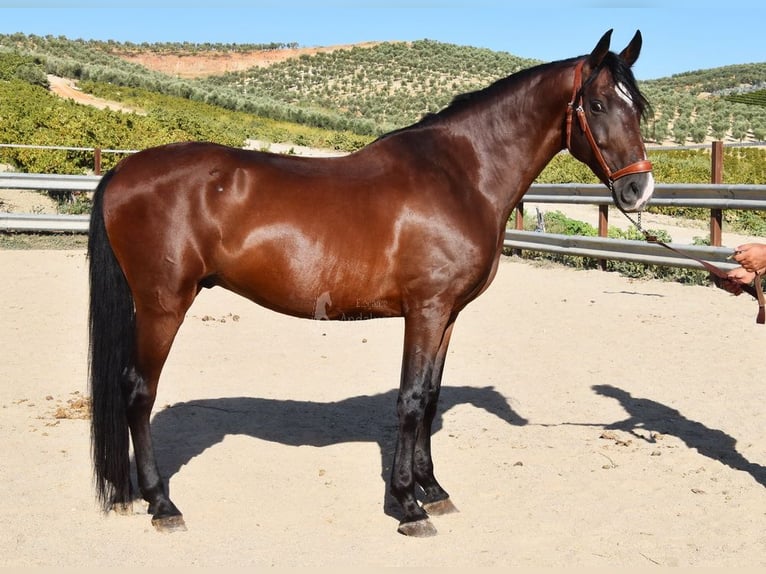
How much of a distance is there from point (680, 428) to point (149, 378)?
344cm

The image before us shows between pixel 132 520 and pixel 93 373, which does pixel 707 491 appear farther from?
pixel 93 373

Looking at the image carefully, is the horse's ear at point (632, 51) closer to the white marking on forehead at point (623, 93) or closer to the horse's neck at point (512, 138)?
the white marking on forehead at point (623, 93)

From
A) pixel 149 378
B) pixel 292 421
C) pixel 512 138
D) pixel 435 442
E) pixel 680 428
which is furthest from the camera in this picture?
pixel 292 421

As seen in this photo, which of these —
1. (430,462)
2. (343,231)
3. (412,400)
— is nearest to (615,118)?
(343,231)

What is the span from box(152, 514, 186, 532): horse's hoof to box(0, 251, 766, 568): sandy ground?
0.04 metres

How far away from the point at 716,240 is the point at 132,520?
8.18 metres

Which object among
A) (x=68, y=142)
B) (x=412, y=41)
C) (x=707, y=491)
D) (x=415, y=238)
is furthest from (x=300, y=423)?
(x=412, y=41)

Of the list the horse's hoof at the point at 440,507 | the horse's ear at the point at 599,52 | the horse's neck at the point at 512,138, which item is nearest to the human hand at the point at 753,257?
the horse's neck at the point at 512,138

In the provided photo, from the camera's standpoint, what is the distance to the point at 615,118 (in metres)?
4.02

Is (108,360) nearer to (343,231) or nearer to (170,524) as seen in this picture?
(170,524)

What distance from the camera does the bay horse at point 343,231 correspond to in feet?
13.3

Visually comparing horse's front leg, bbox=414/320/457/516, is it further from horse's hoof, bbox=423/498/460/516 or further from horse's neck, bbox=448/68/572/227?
horse's neck, bbox=448/68/572/227

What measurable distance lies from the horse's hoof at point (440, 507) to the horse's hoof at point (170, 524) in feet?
3.99

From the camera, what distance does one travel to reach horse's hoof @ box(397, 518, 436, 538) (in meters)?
3.94
